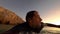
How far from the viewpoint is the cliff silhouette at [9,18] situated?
0.96 meters

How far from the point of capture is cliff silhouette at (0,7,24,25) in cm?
96

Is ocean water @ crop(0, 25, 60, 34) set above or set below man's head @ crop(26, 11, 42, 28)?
below

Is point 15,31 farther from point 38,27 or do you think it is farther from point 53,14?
point 53,14

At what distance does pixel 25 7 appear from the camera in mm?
1029

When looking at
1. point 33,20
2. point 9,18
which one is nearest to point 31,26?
point 33,20

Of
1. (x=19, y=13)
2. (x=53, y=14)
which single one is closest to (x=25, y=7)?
(x=19, y=13)

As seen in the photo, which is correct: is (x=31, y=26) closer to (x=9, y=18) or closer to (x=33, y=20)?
(x=33, y=20)

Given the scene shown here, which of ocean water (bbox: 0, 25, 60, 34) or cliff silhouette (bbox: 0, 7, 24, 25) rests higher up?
cliff silhouette (bbox: 0, 7, 24, 25)

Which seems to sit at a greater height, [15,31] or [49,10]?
[49,10]

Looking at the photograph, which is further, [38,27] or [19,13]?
[19,13]

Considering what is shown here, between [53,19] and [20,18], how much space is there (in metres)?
0.19

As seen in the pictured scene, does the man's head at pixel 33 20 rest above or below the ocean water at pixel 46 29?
above

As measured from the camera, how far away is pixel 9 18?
97 centimetres

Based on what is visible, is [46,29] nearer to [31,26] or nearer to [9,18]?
[31,26]
